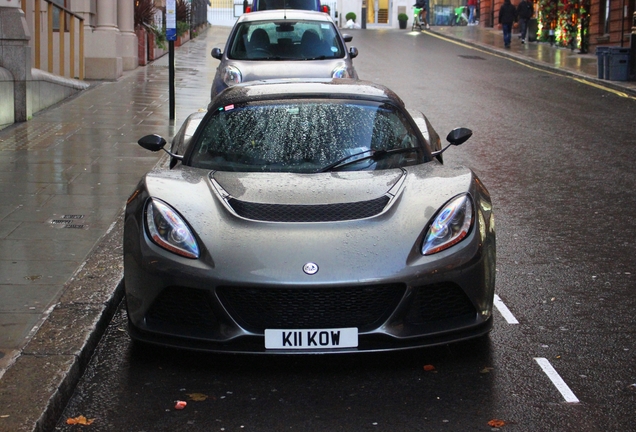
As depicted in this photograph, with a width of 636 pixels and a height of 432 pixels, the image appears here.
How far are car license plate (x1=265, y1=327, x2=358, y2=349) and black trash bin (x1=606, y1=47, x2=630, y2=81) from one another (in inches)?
814

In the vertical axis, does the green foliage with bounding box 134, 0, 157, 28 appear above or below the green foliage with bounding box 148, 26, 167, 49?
above

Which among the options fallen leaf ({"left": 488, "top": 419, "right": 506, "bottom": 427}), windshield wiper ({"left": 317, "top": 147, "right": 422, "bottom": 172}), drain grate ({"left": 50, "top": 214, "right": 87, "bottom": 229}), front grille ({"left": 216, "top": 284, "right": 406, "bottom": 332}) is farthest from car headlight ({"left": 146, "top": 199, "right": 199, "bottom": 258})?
drain grate ({"left": 50, "top": 214, "right": 87, "bottom": 229})

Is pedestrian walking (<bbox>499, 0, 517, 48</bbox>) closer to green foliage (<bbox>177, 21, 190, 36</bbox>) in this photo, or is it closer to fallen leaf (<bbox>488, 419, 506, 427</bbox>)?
green foliage (<bbox>177, 21, 190, 36</bbox>)

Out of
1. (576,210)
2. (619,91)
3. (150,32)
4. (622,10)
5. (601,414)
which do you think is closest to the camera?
(601,414)

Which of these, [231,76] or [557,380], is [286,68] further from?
[557,380]

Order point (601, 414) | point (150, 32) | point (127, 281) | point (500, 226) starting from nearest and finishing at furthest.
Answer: point (601, 414)
point (127, 281)
point (500, 226)
point (150, 32)

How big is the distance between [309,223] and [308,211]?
115mm

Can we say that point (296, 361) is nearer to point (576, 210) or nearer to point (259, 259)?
point (259, 259)

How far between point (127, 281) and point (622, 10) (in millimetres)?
30038

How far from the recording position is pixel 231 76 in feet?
44.7

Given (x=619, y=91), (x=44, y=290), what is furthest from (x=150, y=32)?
A: (x=44, y=290)

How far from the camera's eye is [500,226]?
848 centimetres

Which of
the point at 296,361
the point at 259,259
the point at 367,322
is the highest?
the point at 259,259

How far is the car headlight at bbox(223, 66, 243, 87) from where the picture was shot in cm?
1353
